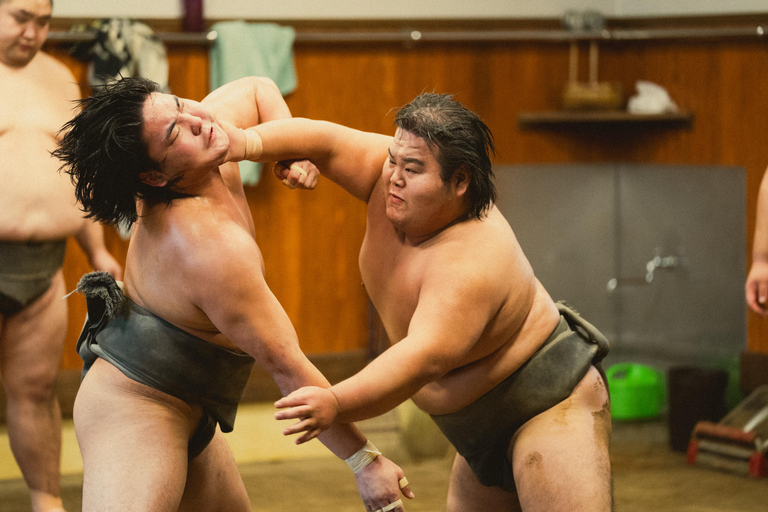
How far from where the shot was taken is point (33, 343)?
262 centimetres

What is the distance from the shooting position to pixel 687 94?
417 cm

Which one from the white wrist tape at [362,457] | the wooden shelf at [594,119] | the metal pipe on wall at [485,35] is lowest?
the white wrist tape at [362,457]

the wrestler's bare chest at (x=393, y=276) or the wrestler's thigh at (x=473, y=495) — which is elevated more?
the wrestler's bare chest at (x=393, y=276)

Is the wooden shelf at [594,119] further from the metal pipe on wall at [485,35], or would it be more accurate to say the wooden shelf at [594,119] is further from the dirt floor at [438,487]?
the dirt floor at [438,487]

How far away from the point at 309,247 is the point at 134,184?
106 inches

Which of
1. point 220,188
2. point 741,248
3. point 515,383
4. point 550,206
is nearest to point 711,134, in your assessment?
point 741,248

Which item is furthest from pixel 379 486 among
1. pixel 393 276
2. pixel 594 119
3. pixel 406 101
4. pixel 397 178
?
pixel 594 119

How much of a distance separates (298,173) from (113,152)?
0.37m

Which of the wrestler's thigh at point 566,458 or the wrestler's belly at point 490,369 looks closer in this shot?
the wrestler's thigh at point 566,458

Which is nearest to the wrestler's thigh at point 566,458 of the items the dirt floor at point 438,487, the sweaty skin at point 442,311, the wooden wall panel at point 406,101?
the sweaty skin at point 442,311

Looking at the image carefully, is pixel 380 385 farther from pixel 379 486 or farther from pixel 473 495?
pixel 473 495

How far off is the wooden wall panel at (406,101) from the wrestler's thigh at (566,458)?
256cm

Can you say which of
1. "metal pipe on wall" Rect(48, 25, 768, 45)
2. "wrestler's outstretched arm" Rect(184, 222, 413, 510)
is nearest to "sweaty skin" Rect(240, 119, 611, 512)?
"wrestler's outstretched arm" Rect(184, 222, 413, 510)

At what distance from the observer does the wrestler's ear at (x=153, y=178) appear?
161cm
